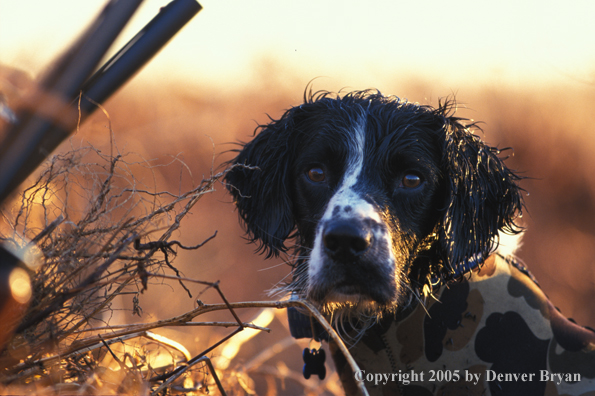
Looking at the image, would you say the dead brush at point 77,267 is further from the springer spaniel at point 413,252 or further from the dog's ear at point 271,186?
the dog's ear at point 271,186

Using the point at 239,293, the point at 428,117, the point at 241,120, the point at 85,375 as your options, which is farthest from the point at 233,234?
the point at 85,375

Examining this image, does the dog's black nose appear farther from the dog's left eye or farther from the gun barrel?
the gun barrel

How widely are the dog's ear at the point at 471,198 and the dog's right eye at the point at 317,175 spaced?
0.54 meters

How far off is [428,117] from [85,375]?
1.75 metres

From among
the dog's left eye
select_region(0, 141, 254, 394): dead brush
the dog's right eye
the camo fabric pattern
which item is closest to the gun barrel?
select_region(0, 141, 254, 394): dead brush

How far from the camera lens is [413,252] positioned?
2.00 meters

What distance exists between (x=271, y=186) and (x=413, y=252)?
0.72 metres

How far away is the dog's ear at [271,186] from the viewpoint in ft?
7.23

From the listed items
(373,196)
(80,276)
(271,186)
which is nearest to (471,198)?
(373,196)

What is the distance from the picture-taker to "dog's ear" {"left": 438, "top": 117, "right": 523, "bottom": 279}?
198 cm

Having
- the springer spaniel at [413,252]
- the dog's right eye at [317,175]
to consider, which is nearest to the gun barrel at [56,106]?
the springer spaniel at [413,252]

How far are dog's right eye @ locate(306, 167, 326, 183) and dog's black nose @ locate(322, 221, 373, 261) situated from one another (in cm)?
42

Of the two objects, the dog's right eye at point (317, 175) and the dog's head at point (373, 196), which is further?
the dog's right eye at point (317, 175)

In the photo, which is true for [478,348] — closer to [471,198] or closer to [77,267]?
[471,198]
